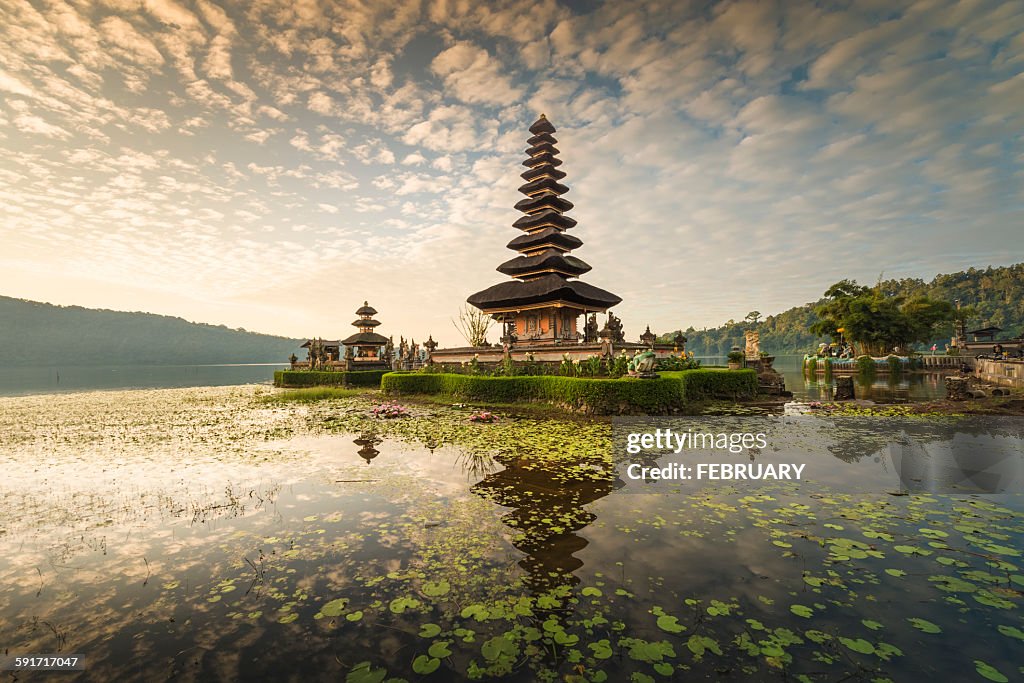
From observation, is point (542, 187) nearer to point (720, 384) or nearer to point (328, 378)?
point (720, 384)

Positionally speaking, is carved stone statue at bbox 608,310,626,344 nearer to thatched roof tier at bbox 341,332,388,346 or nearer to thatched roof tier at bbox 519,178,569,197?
thatched roof tier at bbox 519,178,569,197

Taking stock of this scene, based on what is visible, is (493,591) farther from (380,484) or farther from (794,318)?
(794,318)

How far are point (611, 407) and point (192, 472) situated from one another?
1183 centimetres

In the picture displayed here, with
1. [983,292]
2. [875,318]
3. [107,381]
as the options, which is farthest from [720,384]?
[983,292]

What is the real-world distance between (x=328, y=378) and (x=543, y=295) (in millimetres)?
21229

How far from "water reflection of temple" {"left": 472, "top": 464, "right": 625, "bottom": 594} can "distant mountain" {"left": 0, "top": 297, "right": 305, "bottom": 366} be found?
20648 centimetres

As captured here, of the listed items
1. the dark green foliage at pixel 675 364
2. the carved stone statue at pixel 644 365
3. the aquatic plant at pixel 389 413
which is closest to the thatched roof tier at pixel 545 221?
the dark green foliage at pixel 675 364

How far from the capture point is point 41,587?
4082mm

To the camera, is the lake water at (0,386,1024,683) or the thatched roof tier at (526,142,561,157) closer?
the lake water at (0,386,1024,683)

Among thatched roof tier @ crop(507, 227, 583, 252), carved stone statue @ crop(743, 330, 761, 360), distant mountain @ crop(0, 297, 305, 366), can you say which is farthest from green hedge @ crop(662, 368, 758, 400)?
distant mountain @ crop(0, 297, 305, 366)

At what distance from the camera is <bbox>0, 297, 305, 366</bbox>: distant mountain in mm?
148875

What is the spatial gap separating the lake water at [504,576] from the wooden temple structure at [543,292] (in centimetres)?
1712

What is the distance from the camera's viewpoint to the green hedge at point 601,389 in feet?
46.6

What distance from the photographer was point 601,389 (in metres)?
14.5
